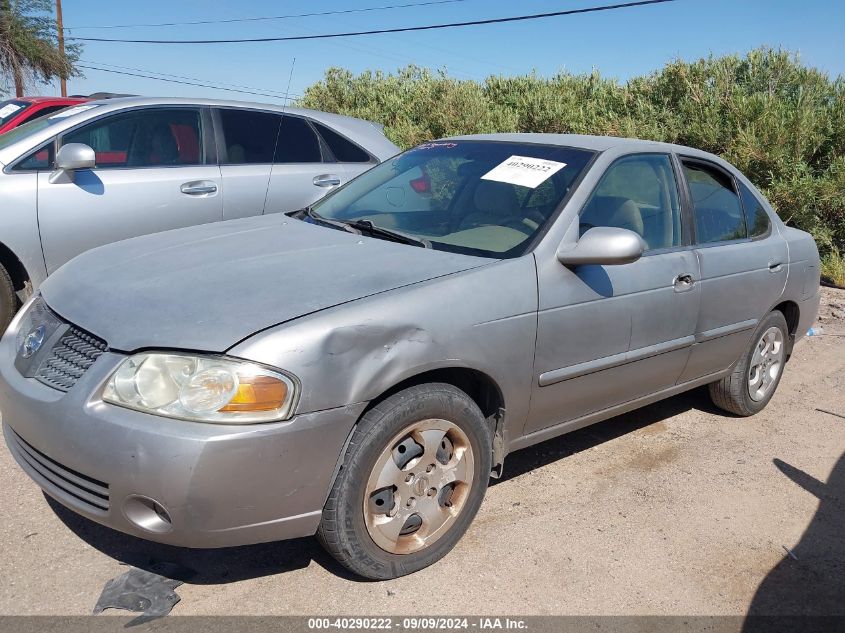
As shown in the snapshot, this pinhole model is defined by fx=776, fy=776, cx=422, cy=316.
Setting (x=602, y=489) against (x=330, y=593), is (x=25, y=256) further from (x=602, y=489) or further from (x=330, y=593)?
(x=602, y=489)

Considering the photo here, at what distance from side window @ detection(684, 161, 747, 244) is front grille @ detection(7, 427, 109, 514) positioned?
313 cm

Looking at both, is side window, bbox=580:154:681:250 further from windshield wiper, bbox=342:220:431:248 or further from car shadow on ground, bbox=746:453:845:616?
car shadow on ground, bbox=746:453:845:616

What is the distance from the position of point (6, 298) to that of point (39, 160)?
94 centimetres

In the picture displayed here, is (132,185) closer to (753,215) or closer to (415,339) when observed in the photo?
(415,339)

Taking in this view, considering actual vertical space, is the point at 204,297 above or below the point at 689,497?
above

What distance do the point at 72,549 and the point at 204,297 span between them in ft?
3.83

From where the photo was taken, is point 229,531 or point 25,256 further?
point 25,256

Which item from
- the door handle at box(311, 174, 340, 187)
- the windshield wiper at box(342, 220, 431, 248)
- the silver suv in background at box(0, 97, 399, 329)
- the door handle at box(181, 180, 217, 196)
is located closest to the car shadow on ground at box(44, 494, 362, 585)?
the windshield wiper at box(342, 220, 431, 248)

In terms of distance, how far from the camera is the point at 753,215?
4.70m

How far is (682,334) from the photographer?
3.94 meters

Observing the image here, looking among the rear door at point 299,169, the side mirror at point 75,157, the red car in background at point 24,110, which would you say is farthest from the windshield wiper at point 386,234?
the red car in background at point 24,110

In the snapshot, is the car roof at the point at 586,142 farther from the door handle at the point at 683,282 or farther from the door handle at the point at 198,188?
the door handle at the point at 198,188

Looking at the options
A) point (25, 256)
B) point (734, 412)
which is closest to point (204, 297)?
point (25, 256)

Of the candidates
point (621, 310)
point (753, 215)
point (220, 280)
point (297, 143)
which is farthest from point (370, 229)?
point (297, 143)
